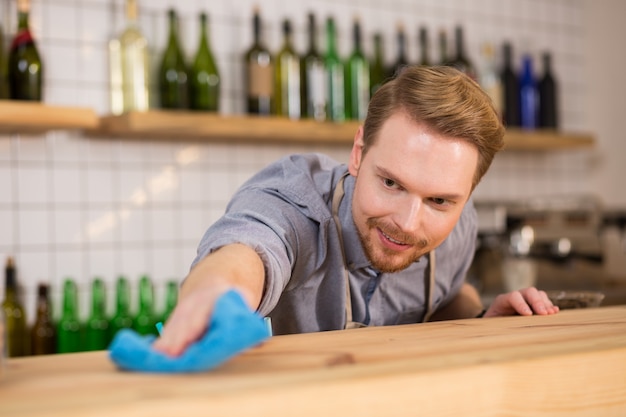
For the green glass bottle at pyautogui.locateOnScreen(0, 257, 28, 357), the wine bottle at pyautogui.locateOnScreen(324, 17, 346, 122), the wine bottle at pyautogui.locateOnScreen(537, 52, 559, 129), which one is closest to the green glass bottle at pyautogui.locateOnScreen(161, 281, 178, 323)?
the green glass bottle at pyautogui.locateOnScreen(0, 257, 28, 357)

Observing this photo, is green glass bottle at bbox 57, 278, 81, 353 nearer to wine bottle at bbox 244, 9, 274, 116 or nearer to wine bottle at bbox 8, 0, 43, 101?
wine bottle at bbox 8, 0, 43, 101

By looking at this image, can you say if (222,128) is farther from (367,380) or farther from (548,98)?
(367,380)

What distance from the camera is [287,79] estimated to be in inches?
101

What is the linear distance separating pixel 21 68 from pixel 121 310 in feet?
2.41

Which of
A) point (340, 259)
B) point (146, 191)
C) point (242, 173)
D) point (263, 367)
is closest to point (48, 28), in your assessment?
point (146, 191)

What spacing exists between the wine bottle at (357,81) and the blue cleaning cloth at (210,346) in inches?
80.0

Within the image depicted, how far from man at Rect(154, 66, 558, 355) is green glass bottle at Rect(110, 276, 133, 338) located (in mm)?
1058

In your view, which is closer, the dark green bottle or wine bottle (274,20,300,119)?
the dark green bottle

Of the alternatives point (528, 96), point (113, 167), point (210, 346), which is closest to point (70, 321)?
point (113, 167)

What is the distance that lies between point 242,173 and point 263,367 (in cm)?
201

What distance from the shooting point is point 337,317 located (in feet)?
4.46

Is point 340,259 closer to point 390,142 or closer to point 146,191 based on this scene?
point 390,142

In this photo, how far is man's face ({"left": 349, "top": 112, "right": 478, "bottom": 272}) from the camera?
3.75 feet

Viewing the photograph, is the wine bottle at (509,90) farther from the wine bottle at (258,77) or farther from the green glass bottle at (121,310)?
the green glass bottle at (121,310)
